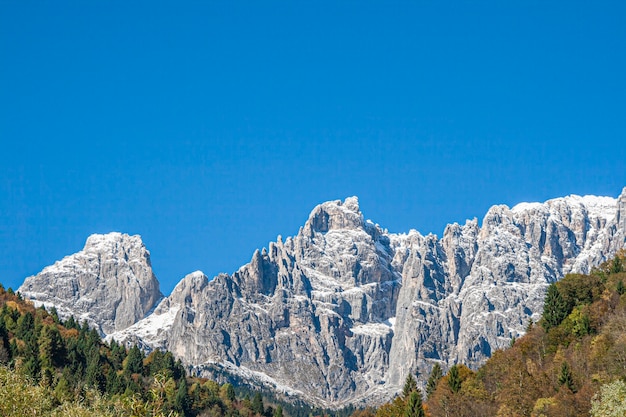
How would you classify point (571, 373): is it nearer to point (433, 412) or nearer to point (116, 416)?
point (433, 412)

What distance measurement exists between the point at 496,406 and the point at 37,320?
99206 mm

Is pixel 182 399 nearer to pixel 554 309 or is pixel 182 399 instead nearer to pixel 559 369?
pixel 554 309

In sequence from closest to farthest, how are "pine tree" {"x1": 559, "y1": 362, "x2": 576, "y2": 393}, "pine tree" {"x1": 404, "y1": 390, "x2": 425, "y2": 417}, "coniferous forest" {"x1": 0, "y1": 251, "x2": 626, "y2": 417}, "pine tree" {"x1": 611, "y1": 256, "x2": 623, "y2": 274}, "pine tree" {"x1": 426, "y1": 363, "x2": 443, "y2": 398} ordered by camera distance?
"coniferous forest" {"x1": 0, "y1": 251, "x2": 626, "y2": 417} < "pine tree" {"x1": 559, "y1": 362, "x2": 576, "y2": 393} < "pine tree" {"x1": 404, "y1": 390, "x2": 425, "y2": 417} < "pine tree" {"x1": 426, "y1": 363, "x2": 443, "y2": 398} < "pine tree" {"x1": 611, "y1": 256, "x2": 623, "y2": 274}

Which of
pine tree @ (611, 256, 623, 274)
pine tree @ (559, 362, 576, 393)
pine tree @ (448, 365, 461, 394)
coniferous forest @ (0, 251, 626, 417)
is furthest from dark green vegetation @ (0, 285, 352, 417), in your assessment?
pine tree @ (611, 256, 623, 274)

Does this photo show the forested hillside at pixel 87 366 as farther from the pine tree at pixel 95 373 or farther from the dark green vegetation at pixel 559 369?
the dark green vegetation at pixel 559 369

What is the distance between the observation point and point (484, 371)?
147125 mm

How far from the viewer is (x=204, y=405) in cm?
18262

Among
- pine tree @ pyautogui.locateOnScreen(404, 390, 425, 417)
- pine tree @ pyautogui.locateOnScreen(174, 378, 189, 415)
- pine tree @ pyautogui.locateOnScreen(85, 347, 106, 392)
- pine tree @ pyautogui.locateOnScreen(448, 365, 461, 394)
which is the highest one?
pine tree @ pyautogui.locateOnScreen(85, 347, 106, 392)

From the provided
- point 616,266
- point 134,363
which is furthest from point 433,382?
point 134,363

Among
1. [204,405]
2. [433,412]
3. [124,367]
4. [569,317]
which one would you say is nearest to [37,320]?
[124,367]

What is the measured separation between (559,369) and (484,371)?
66.5ft

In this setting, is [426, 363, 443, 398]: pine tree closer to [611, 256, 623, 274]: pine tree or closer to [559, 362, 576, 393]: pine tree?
[559, 362, 576, 393]: pine tree

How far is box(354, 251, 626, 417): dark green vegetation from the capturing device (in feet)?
372

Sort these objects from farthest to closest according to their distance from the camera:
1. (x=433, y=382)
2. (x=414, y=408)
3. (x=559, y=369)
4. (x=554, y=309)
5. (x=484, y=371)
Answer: (x=433, y=382)
(x=554, y=309)
(x=484, y=371)
(x=414, y=408)
(x=559, y=369)
